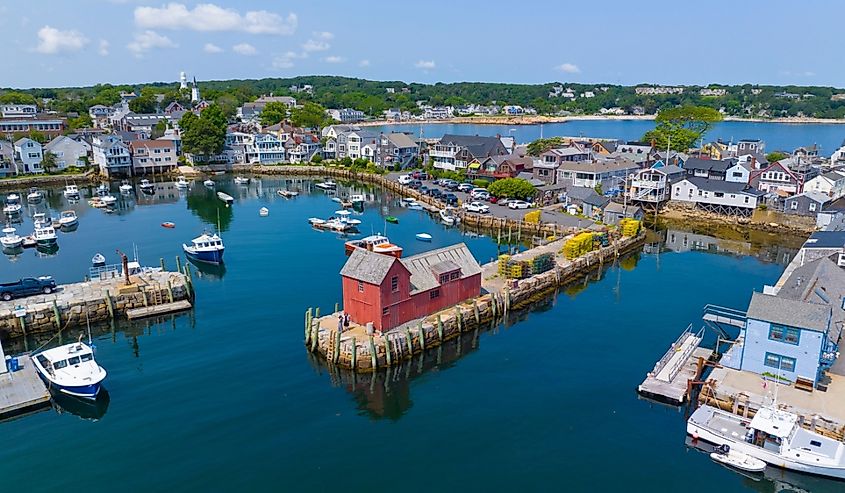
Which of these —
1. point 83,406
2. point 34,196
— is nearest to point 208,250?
point 83,406

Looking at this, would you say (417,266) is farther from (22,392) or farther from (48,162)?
(48,162)

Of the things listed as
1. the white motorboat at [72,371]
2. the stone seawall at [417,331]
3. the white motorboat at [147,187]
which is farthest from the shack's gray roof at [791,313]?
the white motorboat at [147,187]

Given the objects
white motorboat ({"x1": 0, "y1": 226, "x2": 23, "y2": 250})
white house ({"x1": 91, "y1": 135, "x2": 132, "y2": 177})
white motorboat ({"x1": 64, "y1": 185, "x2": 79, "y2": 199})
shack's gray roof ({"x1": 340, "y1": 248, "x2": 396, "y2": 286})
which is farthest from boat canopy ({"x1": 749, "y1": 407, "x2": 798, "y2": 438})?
white house ({"x1": 91, "y1": 135, "x2": 132, "y2": 177})

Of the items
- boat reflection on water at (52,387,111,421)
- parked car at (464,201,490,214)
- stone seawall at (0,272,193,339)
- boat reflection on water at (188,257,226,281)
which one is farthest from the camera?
parked car at (464,201,490,214)

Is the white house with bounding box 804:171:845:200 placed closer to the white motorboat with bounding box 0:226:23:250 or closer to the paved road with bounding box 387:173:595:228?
the paved road with bounding box 387:173:595:228

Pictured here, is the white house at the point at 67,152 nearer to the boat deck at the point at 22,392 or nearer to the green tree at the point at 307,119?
the green tree at the point at 307,119
